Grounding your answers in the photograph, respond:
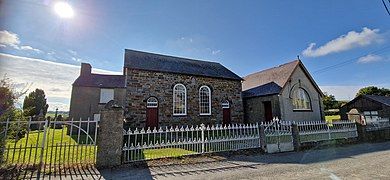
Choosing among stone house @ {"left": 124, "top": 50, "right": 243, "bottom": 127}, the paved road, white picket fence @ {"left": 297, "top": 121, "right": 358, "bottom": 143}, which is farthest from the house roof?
the paved road

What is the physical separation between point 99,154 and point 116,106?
5.61ft

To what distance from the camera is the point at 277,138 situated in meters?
9.95

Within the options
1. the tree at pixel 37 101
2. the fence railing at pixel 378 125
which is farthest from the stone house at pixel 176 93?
the tree at pixel 37 101

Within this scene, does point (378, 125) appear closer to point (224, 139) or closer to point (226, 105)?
point (226, 105)

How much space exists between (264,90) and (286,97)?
2.19 meters

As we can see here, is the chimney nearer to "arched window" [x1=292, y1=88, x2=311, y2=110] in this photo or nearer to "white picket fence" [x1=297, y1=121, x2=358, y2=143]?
"arched window" [x1=292, y1=88, x2=311, y2=110]

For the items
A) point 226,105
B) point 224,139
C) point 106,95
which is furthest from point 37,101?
point 224,139

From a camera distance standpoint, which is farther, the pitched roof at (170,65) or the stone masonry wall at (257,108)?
the stone masonry wall at (257,108)

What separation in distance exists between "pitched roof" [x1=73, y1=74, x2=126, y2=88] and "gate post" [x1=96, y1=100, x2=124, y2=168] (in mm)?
16627

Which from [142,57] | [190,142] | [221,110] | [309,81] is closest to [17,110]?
[190,142]

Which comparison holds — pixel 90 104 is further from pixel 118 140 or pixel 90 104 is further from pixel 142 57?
pixel 118 140

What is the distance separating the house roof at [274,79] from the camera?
1882cm

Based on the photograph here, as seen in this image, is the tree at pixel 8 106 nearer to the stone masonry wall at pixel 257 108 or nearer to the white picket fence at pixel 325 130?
the white picket fence at pixel 325 130

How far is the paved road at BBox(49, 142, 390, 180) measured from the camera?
6.00 m
